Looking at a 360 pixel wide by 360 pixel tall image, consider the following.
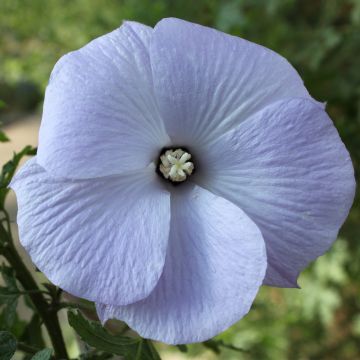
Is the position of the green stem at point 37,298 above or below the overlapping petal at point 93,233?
below

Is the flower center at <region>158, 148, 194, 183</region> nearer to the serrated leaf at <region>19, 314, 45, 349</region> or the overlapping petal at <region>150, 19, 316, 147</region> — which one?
the overlapping petal at <region>150, 19, 316, 147</region>

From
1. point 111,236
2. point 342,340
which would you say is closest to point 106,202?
point 111,236

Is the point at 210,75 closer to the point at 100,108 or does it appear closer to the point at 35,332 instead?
the point at 100,108

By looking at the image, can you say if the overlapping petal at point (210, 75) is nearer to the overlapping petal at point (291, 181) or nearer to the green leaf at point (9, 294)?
the overlapping petal at point (291, 181)

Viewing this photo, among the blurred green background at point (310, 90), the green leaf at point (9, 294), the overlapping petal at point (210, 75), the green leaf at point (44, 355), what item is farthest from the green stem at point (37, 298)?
the blurred green background at point (310, 90)

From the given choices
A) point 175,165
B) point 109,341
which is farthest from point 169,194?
point 109,341

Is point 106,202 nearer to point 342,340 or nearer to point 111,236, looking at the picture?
point 111,236
